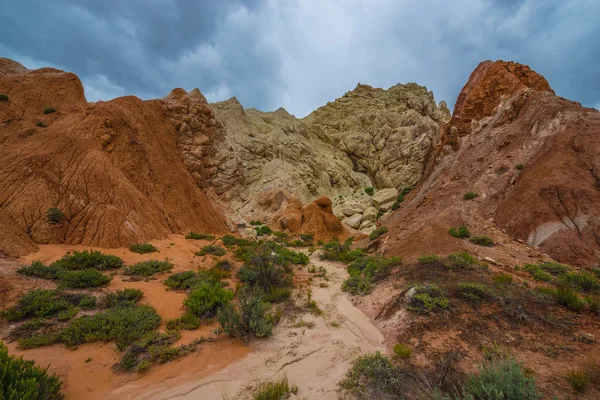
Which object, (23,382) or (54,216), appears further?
A: (54,216)

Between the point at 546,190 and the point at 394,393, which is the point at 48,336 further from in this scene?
the point at 546,190

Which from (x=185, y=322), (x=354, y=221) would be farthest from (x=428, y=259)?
(x=354, y=221)

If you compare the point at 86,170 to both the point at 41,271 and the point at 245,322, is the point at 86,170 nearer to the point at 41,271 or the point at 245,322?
the point at 41,271

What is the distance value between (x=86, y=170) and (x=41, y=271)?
9477mm

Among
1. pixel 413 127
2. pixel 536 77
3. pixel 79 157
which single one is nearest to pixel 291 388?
pixel 79 157

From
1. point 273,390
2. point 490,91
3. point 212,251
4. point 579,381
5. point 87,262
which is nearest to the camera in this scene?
point 579,381

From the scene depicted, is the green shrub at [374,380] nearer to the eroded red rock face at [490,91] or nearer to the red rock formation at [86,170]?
the red rock formation at [86,170]

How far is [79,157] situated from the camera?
14.4m

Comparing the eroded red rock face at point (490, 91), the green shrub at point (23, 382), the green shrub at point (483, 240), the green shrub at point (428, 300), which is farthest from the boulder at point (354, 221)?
the green shrub at point (23, 382)

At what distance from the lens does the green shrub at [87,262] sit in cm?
775

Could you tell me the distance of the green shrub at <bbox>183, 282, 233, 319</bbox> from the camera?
5.76 metres

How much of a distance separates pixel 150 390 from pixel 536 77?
33265 millimetres

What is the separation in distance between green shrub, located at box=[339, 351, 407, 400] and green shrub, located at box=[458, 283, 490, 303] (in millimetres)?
3071

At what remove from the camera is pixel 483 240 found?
10.5 meters
